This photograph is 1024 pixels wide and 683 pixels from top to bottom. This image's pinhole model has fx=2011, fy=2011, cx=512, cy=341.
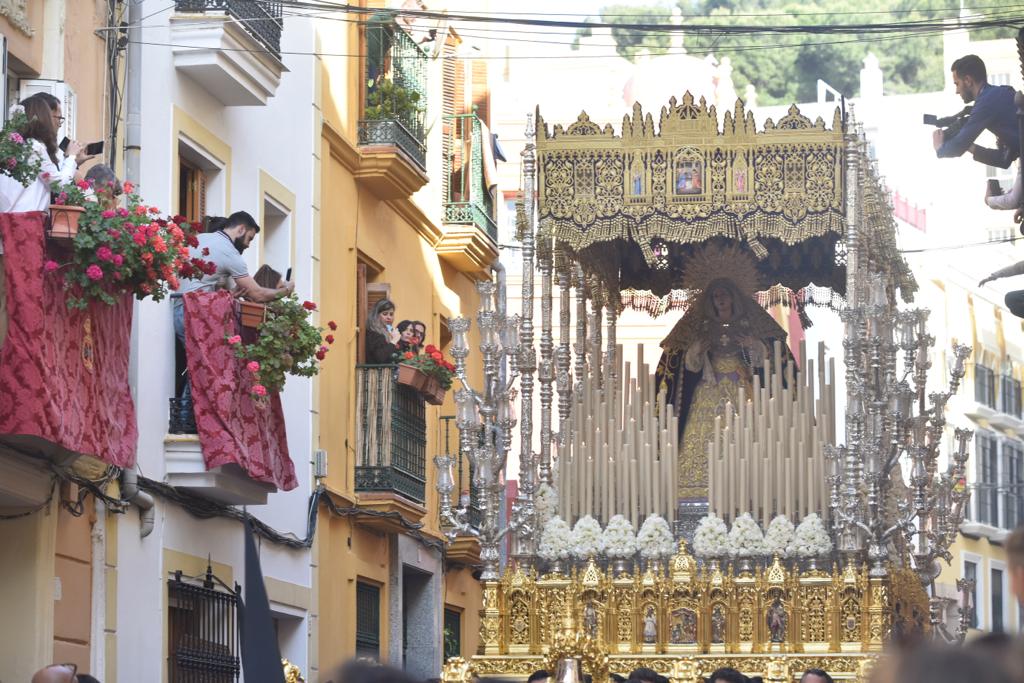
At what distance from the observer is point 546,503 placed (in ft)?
41.6

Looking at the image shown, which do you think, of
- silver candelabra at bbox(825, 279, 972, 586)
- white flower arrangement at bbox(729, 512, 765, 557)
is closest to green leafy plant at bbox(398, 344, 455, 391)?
silver candelabra at bbox(825, 279, 972, 586)

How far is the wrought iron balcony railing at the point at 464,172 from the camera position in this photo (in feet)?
64.0

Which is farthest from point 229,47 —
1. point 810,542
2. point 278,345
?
point 810,542

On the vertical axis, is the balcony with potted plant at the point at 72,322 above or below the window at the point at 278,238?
below

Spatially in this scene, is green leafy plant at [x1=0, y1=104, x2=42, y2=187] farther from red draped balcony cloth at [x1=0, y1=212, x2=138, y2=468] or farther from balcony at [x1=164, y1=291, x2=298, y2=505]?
balcony at [x1=164, y1=291, x2=298, y2=505]

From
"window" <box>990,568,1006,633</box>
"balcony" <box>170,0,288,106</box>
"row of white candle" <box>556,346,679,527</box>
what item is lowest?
"window" <box>990,568,1006,633</box>

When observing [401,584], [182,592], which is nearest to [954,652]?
[182,592]

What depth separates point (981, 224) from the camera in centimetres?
4209

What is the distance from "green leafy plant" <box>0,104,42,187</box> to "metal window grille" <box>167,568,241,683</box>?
12.2 feet

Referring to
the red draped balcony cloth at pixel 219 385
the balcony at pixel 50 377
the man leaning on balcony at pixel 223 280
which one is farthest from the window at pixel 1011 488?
the balcony at pixel 50 377

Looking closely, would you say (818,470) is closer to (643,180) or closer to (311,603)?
(643,180)

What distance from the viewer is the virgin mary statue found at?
13.5 m

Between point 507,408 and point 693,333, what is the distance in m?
1.84

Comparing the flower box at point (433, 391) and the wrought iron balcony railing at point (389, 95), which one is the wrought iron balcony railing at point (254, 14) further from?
the flower box at point (433, 391)
